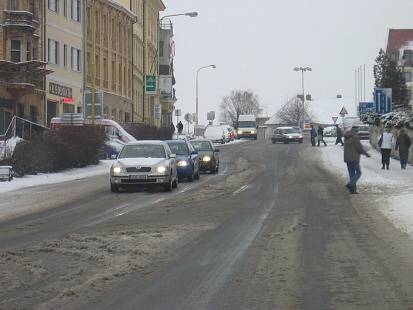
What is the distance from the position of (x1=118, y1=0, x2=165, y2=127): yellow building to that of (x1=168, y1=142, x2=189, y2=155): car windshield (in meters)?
46.2

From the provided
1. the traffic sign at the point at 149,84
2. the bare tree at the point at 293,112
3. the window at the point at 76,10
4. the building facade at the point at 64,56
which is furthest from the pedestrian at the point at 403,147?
the bare tree at the point at 293,112

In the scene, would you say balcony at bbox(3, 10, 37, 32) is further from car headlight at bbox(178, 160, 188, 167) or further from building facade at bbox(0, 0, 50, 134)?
car headlight at bbox(178, 160, 188, 167)

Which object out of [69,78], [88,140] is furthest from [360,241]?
[69,78]

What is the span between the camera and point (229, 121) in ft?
600

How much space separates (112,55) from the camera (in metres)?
69.2

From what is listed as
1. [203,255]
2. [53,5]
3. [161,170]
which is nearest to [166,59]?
[53,5]

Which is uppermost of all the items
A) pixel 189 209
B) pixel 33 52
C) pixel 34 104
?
pixel 33 52

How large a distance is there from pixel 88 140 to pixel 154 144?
1062cm

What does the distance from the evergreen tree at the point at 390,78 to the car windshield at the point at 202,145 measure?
99.7 feet

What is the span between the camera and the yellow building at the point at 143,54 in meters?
80.2

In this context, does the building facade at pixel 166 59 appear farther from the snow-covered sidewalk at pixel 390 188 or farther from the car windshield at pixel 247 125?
the snow-covered sidewalk at pixel 390 188

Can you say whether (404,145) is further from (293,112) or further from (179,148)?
(293,112)

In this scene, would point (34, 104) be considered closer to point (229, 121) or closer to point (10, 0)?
point (10, 0)

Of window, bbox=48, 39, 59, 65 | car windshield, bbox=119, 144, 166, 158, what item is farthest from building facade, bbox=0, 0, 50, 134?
car windshield, bbox=119, 144, 166, 158
